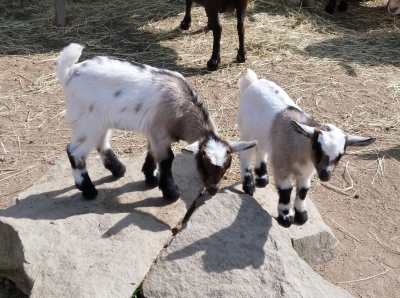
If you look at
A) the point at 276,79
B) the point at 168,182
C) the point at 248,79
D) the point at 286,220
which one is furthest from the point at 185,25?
the point at 286,220

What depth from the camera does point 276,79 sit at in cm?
721

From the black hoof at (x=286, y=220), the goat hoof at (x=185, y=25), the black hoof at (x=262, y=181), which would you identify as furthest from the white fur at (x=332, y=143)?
the goat hoof at (x=185, y=25)

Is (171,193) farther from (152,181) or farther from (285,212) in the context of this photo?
(285,212)

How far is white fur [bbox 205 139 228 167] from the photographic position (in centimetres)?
395

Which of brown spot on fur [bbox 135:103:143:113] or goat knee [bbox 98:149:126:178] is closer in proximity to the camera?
brown spot on fur [bbox 135:103:143:113]

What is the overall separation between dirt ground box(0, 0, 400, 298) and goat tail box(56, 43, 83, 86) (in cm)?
124

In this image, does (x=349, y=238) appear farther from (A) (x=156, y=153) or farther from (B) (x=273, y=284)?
(A) (x=156, y=153)

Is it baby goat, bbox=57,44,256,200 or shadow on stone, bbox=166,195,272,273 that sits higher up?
baby goat, bbox=57,44,256,200

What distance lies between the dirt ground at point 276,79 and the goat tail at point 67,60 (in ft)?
4.05

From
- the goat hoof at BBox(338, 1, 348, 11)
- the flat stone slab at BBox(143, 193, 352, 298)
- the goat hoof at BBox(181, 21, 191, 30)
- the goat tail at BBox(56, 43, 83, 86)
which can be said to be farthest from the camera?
the goat hoof at BBox(338, 1, 348, 11)

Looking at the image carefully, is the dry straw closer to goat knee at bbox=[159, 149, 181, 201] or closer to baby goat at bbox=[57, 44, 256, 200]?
goat knee at bbox=[159, 149, 181, 201]

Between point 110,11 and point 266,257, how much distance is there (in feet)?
21.4

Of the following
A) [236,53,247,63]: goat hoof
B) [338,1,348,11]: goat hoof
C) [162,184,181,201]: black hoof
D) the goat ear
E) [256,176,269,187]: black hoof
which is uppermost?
the goat ear

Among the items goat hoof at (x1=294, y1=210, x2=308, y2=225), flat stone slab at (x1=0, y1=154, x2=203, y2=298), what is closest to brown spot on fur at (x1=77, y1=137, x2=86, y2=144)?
flat stone slab at (x1=0, y1=154, x2=203, y2=298)
